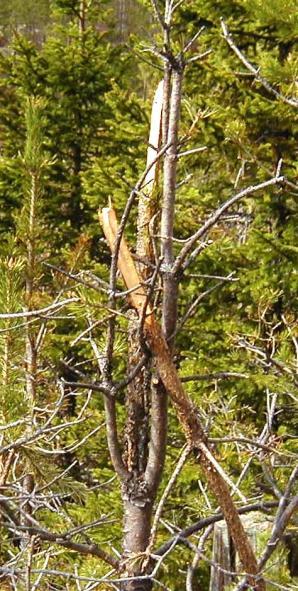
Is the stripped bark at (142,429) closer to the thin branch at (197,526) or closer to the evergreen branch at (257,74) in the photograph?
the thin branch at (197,526)

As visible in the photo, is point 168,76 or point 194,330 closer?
point 168,76

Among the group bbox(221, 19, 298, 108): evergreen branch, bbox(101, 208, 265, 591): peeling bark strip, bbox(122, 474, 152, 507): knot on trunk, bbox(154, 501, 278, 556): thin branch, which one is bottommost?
bbox(154, 501, 278, 556): thin branch

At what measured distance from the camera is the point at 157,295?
1737mm

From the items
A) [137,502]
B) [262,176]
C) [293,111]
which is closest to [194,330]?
[262,176]

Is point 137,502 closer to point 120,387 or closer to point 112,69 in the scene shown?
point 120,387

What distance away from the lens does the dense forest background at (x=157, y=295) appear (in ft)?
6.05

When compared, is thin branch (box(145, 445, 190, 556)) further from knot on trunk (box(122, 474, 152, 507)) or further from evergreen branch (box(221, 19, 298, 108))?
evergreen branch (box(221, 19, 298, 108))

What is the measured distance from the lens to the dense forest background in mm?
1845

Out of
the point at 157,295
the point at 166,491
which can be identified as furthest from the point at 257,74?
the point at 166,491

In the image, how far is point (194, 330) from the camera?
5.32 metres

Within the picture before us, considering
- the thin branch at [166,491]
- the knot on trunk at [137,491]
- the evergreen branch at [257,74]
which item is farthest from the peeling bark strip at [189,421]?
the evergreen branch at [257,74]

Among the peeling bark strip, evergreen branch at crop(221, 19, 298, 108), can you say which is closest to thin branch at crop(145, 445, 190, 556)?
the peeling bark strip

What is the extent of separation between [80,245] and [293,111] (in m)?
2.97

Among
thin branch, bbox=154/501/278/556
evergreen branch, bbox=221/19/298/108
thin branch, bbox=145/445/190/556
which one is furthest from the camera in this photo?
evergreen branch, bbox=221/19/298/108
